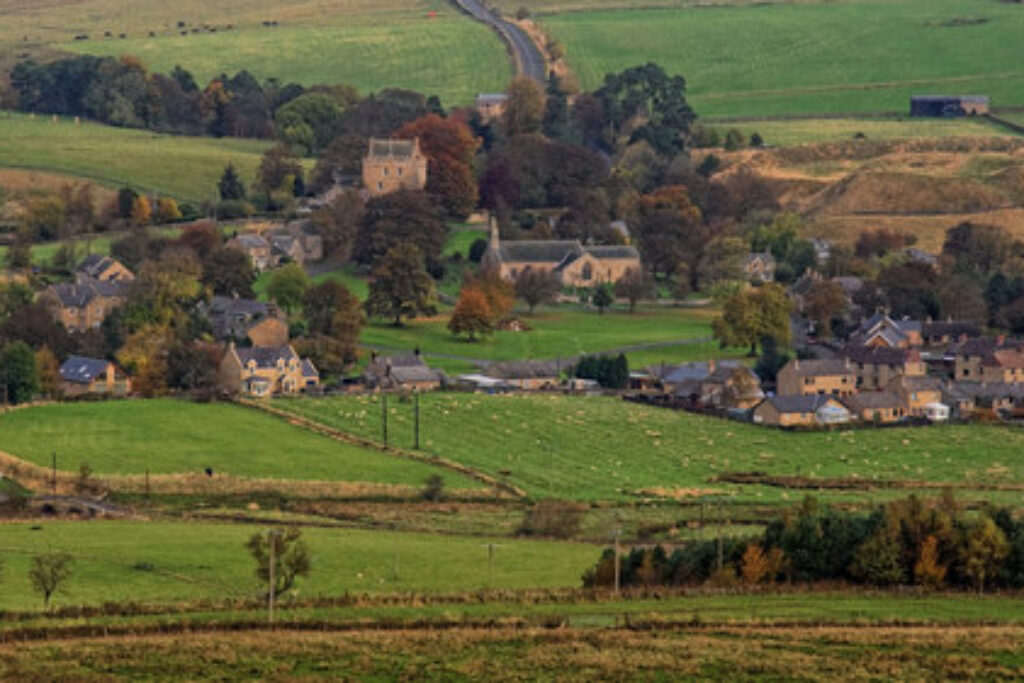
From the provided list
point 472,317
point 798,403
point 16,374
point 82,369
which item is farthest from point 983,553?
point 472,317

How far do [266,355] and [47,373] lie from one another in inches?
379

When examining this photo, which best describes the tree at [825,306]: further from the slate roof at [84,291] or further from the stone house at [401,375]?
the slate roof at [84,291]

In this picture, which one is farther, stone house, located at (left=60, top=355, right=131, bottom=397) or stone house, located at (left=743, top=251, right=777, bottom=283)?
stone house, located at (left=743, top=251, right=777, bottom=283)

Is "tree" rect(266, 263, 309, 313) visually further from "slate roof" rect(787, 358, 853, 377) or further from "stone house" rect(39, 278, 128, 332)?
"slate roof" rect(787, 358, 853, 377)

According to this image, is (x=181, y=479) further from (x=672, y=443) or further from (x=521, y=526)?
(x=672, y=443)

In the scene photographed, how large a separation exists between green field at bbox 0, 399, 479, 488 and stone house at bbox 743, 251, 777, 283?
48.5 meters

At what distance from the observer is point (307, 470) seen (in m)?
88.9

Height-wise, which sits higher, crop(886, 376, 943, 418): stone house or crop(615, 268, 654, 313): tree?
crop(615, 268, 654, 313): tree

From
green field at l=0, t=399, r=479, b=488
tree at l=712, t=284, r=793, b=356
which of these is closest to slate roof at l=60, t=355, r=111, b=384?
green field at l=0, t=399, r=479, b=488

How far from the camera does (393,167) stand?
152 m

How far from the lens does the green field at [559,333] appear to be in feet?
390

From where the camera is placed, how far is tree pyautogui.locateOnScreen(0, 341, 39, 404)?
10012cm

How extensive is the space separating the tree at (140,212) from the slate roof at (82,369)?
3608 centimetres

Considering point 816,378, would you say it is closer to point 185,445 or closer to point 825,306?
point 825,306
